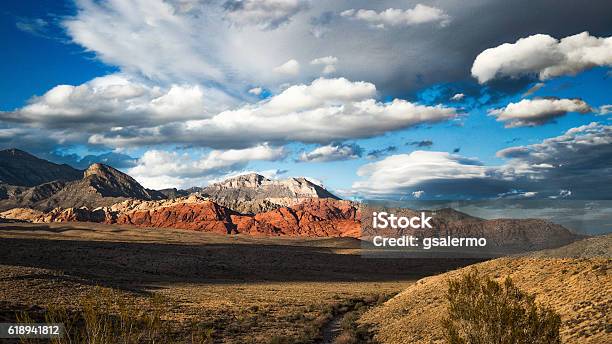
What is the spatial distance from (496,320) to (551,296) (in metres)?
9.15

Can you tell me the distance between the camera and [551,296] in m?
18.8

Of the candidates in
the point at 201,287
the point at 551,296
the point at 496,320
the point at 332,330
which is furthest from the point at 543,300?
the point at 201,287

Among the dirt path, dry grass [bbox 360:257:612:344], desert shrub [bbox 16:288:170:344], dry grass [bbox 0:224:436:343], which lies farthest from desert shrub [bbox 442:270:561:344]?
the dirt path

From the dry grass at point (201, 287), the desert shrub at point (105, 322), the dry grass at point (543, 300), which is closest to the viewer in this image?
the desert shrub at point (105, 322)

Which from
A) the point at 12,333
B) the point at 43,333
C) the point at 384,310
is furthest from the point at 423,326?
the point at 12,333

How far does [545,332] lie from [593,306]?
6805 millimetres

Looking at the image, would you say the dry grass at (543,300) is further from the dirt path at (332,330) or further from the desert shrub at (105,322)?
the desert shrub at (105,322)

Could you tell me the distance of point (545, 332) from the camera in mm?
10648

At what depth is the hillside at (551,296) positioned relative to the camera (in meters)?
15.0

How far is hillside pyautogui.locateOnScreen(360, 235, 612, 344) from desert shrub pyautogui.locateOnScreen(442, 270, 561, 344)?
3.74m

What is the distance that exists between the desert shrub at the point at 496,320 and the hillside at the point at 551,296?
3743 mm

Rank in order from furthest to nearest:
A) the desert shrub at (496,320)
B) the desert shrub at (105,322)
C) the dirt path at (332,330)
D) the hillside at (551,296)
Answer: the dirt path at (332,330)
the hillside at (551,296)
the desert shrub at (496,320)
the desert shrub at (105,322)

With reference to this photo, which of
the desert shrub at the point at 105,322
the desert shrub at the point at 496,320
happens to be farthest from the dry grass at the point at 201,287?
the desert shrub at the point at 496,320

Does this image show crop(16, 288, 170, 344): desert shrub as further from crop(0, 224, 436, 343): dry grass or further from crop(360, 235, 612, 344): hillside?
crop(360, 235, 612, 344): hillside
